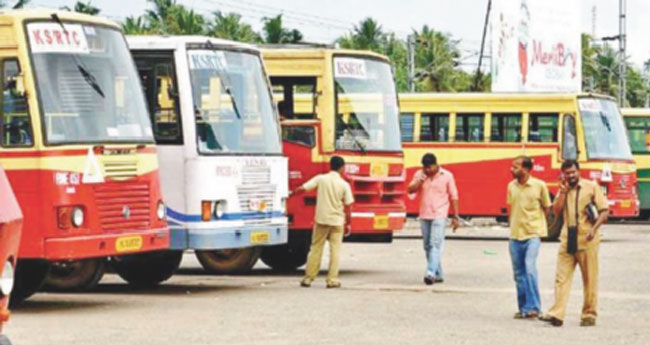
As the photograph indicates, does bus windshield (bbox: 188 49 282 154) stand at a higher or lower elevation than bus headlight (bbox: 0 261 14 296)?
higher

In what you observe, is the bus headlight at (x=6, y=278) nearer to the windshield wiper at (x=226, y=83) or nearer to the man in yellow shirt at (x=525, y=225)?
the man in yellow shirt at (x=525, y=225)

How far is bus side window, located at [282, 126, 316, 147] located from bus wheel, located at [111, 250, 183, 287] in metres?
3.21

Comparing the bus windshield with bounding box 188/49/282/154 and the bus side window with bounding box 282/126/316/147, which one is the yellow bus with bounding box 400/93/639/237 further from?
the bus windshield with bounding box 188/49/282/154

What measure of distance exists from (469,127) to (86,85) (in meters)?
20.3

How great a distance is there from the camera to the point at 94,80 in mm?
19156

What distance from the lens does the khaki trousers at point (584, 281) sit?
685 inches

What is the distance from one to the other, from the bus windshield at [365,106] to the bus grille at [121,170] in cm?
638

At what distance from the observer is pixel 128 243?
1917 cm

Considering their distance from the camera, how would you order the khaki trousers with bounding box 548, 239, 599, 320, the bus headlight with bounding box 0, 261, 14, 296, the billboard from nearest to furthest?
the bus headlight with bounding box 0, 261, 14, 296
the khaki trousers with bounding box 548, 239, 599, 320
the billboard

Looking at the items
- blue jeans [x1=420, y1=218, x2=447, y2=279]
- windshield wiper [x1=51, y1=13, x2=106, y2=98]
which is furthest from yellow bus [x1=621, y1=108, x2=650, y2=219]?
windshield wiper [x1=51, y1=13, x2=106, y2=98]

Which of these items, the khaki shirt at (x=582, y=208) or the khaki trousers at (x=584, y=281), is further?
the khaki shirt at (x=582, y=208)

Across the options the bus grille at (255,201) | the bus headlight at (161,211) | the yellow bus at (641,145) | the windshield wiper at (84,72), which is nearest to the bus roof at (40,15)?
the windshield wiper at (84,72)

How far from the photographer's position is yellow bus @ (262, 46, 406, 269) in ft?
82.7

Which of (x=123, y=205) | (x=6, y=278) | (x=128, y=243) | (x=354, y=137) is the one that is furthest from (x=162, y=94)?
(x=6, y=278)
